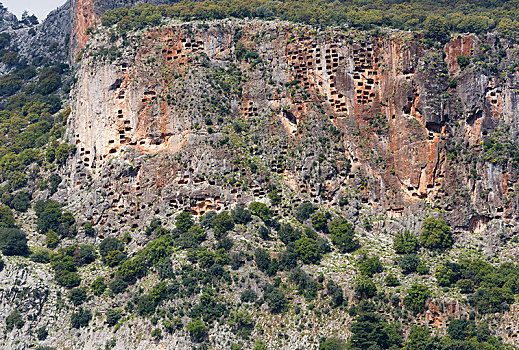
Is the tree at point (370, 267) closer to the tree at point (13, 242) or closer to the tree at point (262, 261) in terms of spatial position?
the tree at point (262, 261)

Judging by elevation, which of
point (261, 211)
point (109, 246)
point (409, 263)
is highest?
point (261, 211)

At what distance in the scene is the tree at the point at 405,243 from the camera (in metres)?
139

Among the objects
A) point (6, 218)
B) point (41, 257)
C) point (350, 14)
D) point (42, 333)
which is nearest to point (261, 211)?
point (41, 257)

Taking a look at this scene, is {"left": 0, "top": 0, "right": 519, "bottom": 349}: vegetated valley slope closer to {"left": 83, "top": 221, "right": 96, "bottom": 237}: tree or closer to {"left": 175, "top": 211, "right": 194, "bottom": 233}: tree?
{"left": 83, "top": 221, "right": 96, "bottom": 237}: tree

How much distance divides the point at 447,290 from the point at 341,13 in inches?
2380

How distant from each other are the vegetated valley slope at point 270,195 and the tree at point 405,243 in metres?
0.23

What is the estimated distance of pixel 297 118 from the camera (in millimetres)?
151125

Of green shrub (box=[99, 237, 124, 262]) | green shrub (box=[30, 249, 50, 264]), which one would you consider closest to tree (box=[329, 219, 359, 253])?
green shrub (box=[99, 237, 124, 262])

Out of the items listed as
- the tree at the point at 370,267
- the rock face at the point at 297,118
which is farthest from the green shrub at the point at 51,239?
the tree at the point at 370,267

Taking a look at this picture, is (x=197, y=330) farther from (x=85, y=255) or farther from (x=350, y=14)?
(x=350, y=14)

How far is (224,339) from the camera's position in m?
127

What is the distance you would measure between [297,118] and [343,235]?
22.1m

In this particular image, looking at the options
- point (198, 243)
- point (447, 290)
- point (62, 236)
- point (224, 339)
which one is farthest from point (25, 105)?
point (447, 290)

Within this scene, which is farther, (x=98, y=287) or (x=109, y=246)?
(x=109, y=246)
